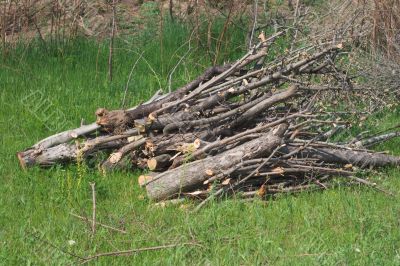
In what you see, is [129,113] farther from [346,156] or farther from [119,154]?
[346,156]

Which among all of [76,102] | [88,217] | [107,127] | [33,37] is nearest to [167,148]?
[107,127]

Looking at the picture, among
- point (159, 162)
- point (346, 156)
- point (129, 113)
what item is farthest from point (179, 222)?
point (346, 156)

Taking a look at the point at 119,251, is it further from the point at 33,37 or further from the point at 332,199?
the point at 33,37

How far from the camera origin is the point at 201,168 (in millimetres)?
6734

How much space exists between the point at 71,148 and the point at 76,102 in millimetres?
2132

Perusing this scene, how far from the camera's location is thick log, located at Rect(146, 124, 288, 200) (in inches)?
264

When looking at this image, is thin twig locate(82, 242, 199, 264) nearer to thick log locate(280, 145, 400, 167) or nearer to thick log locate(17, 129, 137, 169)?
thick log locate(280, 145, 400, 167)

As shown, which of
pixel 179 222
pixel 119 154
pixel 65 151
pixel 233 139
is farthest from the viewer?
pixel 65 151

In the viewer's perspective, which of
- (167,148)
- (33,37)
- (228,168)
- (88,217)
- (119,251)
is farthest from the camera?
(33,37)

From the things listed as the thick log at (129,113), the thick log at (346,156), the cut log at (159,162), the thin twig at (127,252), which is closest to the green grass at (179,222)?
the thin twig at (127,252)

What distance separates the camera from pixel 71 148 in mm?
7652

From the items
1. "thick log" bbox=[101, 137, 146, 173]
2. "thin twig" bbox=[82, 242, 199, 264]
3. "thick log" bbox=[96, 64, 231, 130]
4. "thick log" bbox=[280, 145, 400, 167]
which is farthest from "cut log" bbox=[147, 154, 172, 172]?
"thin twig" bbox=[82, 242, 199, 264]

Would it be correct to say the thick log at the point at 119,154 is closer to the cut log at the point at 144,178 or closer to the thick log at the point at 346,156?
the cut log at the point at 144,178

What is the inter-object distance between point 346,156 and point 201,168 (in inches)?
61.1
